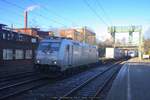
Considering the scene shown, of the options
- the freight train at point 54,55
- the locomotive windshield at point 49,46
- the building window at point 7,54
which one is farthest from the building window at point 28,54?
the locomotive windshield at point 49,46

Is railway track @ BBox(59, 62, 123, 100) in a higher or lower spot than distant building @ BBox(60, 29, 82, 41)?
lower

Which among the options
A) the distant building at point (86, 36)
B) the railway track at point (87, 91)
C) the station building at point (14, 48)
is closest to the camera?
the railway track at point (87, 91)

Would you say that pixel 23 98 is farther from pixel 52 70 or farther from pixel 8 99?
pixel 52 70

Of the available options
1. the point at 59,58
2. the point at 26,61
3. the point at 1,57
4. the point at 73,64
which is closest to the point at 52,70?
the point at 59,58

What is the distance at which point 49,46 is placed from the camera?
2406 cm

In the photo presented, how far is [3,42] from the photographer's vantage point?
40750mm

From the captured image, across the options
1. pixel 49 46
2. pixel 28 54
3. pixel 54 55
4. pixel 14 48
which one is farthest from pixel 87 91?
pixel 28 54

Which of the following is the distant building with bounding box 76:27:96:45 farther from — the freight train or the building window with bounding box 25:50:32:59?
the freight train

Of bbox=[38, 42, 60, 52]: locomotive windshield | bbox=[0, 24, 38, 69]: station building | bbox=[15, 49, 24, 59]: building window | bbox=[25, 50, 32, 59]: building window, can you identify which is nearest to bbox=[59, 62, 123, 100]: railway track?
bbox=[38, 42, 60, 52]: locomotive windshield

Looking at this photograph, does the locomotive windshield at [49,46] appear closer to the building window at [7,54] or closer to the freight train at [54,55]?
the freight train at [54,55]

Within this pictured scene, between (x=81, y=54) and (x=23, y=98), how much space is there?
732 inches

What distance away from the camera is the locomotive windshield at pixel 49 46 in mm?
23750

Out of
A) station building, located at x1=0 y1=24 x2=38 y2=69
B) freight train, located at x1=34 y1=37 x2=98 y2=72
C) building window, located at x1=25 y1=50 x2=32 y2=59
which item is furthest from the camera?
building window, located at x1=25 y1=50 x2=32 y2=59

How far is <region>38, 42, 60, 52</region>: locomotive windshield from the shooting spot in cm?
2375
